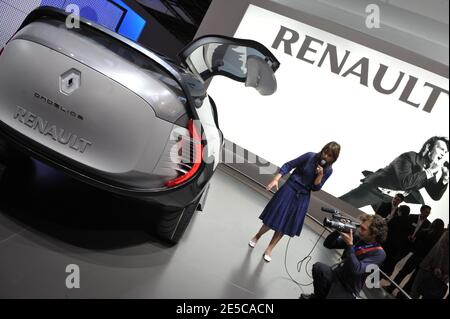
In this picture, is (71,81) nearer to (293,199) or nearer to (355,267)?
(355,267)

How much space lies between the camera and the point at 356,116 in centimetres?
442

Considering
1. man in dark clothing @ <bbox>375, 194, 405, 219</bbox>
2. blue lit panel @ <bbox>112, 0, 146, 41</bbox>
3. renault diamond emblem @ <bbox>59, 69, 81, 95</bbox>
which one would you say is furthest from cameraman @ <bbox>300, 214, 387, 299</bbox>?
blue lit panel @ <bbox>112, 0, 146, 41</bbox>

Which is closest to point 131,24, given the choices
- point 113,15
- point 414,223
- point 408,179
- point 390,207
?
point 113,15

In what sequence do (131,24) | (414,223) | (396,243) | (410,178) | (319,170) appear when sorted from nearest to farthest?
(396,243)
(414,223)
(319,170)
(410,178)
(131,24)

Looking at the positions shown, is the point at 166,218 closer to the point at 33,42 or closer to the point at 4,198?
the point at 4,198

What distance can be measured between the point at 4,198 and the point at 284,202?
189cm

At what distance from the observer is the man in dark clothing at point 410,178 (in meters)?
2.51

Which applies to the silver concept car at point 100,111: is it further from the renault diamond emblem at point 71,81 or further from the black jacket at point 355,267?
the black jacket at point 355,267

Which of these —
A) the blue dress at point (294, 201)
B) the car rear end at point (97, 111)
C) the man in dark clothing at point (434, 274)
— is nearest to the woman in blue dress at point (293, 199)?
the blue dress at point (294, 201)

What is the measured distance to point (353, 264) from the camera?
1788 mm

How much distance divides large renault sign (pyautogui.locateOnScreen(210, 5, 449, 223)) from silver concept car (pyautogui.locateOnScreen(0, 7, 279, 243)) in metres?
1.80

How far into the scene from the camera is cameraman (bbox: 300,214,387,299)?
69.5 inches

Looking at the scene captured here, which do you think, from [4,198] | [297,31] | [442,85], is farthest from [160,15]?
[4,198]

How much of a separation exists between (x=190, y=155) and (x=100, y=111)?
1.48ft
